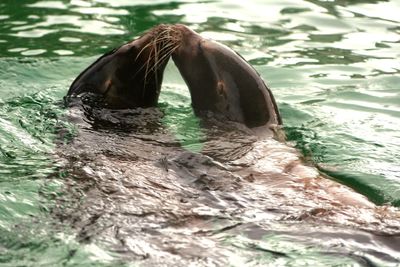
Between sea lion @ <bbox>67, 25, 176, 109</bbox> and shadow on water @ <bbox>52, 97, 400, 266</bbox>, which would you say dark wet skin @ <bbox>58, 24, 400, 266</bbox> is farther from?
sea lion @ <bbox>67, 25, 176, 109</bbox>

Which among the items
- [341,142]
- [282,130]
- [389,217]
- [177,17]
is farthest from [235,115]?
[177,17]

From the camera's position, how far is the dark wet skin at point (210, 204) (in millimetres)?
4797

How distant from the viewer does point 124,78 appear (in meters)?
7.00

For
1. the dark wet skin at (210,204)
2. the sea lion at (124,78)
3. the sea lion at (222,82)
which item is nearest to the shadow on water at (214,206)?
the dark wet skin at (210,204)

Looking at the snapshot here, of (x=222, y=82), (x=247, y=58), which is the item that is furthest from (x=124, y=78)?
(x=247, y=58)

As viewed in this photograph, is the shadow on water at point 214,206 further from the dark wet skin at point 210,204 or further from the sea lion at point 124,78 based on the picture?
the sea lion at point 124,78

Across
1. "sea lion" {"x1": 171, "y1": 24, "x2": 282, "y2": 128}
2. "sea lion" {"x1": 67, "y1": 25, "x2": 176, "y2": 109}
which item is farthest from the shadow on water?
"sea lion" {"x1": 67, "y1": 25, "x2": 176, "y2": 109}

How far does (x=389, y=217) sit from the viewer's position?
201 inches

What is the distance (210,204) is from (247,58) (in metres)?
3.98

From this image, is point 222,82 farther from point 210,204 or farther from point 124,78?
point 210,204

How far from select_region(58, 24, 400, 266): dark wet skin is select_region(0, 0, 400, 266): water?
0.08 m

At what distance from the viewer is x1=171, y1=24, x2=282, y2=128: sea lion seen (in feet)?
21.9

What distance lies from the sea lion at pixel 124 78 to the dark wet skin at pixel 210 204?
0.46m

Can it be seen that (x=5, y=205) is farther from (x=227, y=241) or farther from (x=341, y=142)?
(x=341, y=142)
